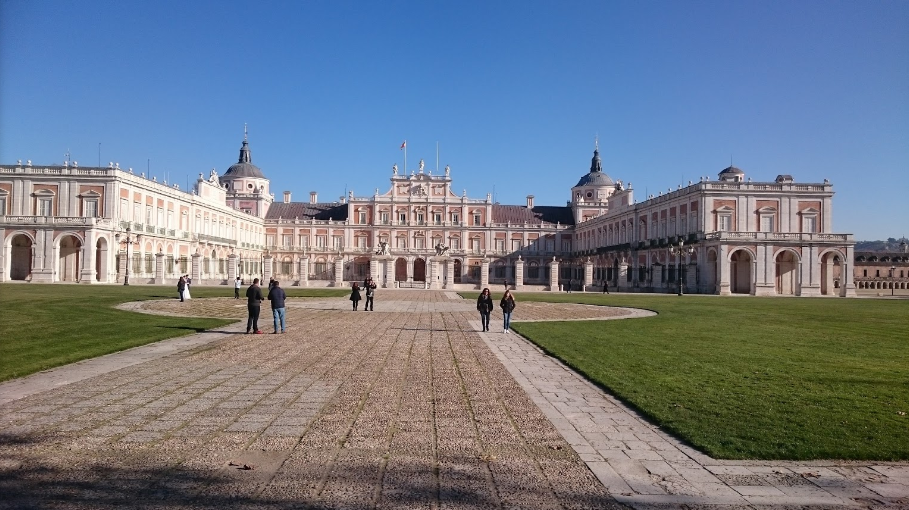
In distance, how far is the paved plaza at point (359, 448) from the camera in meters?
4.82

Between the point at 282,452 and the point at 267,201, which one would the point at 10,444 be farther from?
the point at 267,201

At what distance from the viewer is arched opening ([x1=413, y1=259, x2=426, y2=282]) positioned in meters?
80.1

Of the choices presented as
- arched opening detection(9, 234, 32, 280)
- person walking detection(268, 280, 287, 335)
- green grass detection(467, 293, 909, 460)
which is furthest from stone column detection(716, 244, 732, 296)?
arched opening detection(9, 234, 32, 280)

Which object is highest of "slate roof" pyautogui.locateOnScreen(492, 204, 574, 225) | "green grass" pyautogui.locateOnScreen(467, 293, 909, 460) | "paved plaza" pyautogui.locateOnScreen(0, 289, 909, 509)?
"slate roof" pyautogui.locateOnScreen(492, 204, 574, 225)

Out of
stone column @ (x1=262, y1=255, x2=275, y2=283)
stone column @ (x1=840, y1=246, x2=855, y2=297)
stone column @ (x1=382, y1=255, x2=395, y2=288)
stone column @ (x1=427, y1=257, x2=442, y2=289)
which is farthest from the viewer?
stone column @ (x1=262, y1=255, x2=275, y2=283)

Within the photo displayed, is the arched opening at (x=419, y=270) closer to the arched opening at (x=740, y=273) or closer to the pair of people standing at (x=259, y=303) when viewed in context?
the arched opening at (x=740, y=273)

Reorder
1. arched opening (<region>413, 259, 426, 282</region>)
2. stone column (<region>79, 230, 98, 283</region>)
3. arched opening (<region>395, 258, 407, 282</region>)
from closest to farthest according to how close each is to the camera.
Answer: stone column (<region>79, 230, 98, 283</region>) → arched opening (<region>413, 259, 426, 282</region>) → arched opening (<region>395, 258, 407, 282</region>)

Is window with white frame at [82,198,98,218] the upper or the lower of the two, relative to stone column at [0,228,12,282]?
upper

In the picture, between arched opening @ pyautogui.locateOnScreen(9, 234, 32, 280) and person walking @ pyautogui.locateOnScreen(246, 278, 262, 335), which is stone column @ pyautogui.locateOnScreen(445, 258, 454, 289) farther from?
person walking @ pyautogui.locateOnScreen(246, 278, 262, 335)

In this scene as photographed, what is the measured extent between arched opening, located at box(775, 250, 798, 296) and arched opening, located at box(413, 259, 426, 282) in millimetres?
41649

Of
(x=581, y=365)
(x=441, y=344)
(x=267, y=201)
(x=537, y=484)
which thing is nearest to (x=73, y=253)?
(x=267, y=201)

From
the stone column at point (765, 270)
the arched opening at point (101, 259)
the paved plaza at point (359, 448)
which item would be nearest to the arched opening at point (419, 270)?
the arched opening at point (101, 259)

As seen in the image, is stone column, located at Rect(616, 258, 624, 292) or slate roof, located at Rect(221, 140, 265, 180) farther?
slate roof, located at Rect(221, 140, 265, 180)

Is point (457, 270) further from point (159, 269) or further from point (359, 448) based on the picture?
point (359, 448)
